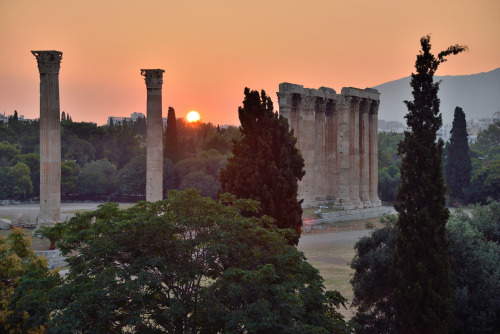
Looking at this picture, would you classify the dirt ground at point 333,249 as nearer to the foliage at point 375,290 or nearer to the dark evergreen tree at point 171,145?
the foliage at point 375,290

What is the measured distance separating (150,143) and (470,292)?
20.9 metres

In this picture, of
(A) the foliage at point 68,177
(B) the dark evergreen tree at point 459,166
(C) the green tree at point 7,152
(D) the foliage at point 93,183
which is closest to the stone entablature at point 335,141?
(B) the dark evergreen tree at point 459,166

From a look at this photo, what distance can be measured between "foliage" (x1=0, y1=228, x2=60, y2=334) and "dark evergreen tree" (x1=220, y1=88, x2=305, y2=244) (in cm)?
1185

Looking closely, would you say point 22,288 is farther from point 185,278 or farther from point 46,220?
point 46,220

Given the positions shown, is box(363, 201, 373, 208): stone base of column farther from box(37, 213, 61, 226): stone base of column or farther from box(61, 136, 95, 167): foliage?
box(61, 136, 95, 167): foliage

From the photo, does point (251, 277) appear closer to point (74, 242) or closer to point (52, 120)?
point (74, 242)

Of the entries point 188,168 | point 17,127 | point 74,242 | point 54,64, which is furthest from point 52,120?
point 17,127

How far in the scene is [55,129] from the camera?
3556cm

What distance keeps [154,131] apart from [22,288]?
20307 millimetres

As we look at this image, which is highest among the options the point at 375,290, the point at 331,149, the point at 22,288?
the point at 331,149

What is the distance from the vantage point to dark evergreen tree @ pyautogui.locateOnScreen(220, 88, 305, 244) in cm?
2858

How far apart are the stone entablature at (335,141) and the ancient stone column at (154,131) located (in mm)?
18349

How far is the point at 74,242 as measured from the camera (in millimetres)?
15539

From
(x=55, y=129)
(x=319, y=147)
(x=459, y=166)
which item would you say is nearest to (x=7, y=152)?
(x=319, y=147)
